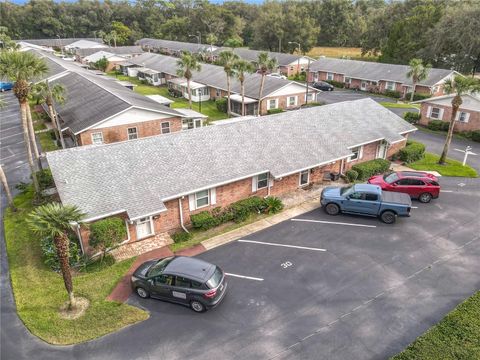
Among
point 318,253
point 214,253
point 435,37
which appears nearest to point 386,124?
point 318,253

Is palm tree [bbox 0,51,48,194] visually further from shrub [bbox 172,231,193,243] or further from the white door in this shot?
the white door

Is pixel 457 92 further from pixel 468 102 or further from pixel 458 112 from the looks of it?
pixel 468 102

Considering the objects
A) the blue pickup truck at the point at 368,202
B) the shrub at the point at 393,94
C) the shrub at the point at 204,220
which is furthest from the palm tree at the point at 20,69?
the shrub at the point at 393,94

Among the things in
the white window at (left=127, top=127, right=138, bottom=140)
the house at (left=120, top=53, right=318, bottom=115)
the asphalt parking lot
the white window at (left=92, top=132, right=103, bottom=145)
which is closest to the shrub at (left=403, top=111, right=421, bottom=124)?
the house at (left=120, top=53, right=318, bottom=115)

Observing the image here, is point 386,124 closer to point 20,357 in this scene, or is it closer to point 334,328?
point 334,328

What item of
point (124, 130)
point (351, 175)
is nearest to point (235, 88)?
point (124, 130)

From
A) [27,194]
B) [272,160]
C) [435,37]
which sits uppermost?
[435,37]

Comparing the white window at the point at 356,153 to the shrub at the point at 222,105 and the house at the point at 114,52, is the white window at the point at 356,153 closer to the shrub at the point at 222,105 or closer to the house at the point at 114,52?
the shrub at the point at 222,105
